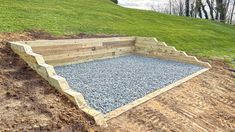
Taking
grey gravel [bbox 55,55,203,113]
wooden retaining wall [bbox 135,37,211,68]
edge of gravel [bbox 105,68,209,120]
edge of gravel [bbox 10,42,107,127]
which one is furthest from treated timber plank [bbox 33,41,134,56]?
edge of gravel [bbox 105,68,209,120]

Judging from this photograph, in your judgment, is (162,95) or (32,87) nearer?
(32,87)

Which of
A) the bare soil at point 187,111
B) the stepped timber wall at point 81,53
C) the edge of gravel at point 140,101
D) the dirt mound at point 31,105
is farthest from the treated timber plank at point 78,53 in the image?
the bare soil at point 187,111

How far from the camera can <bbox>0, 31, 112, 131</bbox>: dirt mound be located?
3.59m

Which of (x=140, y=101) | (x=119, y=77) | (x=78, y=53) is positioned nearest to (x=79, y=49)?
(x=78, y=53)

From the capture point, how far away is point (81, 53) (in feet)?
24.0

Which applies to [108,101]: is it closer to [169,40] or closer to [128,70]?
[128,70]

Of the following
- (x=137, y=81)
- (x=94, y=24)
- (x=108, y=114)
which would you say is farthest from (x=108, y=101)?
(x=94, y=24)

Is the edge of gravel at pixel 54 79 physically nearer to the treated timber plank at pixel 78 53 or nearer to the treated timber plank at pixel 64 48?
the treated timber plank at pixel 64 48

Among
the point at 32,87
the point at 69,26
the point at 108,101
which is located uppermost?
the point at 69,26

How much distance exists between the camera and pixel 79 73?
629 centimetres

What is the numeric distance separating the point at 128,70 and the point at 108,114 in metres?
2.96

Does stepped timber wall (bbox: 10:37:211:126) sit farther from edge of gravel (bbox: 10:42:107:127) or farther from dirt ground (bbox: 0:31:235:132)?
dirt ground (bbox: 0:31:235:132)

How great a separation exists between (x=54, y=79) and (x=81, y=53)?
2899 mm

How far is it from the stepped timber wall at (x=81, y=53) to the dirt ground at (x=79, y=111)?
110 millimetres
